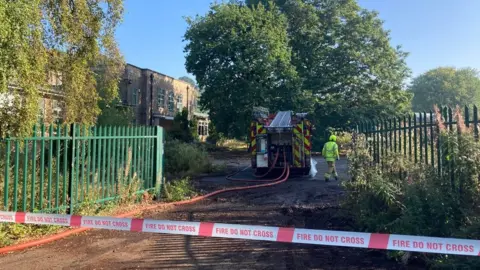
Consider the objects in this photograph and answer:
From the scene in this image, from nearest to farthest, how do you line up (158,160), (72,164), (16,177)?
(16,177), (72,164), (158,160)

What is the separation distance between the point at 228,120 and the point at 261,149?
16.1 meters

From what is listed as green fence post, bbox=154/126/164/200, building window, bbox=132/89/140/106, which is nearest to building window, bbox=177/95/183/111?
building window, bbox=132/89/140/106

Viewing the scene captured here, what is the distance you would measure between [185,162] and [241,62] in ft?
41.9

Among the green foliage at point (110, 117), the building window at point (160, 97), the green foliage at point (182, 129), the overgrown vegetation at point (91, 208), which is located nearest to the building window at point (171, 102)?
the building window at point (160, 97)

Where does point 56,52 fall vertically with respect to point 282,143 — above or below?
above

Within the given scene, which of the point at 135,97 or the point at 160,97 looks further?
the point at 160,97

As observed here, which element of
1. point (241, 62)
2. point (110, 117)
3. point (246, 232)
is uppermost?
point (241, 62)

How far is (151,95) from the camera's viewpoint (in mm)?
36750

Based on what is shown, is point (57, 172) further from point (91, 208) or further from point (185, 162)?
point (185, 162)

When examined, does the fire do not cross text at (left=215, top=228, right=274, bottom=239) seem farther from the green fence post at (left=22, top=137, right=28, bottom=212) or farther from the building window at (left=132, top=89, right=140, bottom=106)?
the building window at (left=132, top=89, right=140, bottom=106)

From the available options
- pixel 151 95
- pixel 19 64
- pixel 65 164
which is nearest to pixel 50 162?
pixel 65 164

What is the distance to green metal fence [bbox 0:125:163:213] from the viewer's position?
20.4 ft

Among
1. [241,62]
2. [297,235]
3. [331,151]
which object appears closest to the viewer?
[297,235]

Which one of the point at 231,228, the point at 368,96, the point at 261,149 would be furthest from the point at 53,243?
the point at 368,96
